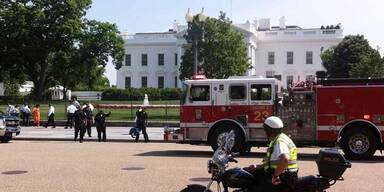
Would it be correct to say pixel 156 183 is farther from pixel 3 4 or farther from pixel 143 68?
pixel 143 68

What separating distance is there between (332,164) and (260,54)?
347 ft

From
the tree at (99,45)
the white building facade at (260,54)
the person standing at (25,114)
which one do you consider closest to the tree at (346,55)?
the white building facade at (260,54)

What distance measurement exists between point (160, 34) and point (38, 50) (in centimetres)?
4214

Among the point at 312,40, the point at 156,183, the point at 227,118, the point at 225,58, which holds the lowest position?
the point at 156,183

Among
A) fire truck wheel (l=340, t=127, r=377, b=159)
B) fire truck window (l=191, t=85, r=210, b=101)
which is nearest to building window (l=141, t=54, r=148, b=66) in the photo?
fire truck window (l=191, t=85, r=210, b=101)

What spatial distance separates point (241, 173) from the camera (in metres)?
6.99

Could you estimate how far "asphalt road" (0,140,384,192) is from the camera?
12.1 m

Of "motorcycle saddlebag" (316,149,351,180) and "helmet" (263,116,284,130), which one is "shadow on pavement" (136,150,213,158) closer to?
"motorcycle saddlebag" (316,149,351,180)

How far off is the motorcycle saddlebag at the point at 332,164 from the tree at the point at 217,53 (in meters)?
48.8

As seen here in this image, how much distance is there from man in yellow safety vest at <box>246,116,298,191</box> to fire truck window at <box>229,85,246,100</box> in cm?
1158

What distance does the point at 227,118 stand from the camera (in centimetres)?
1877

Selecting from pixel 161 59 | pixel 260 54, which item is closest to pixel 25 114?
pixel 161 59

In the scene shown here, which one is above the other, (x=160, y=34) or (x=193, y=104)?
(x=160, y=34)

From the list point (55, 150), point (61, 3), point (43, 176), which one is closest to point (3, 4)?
point (61, 3)
